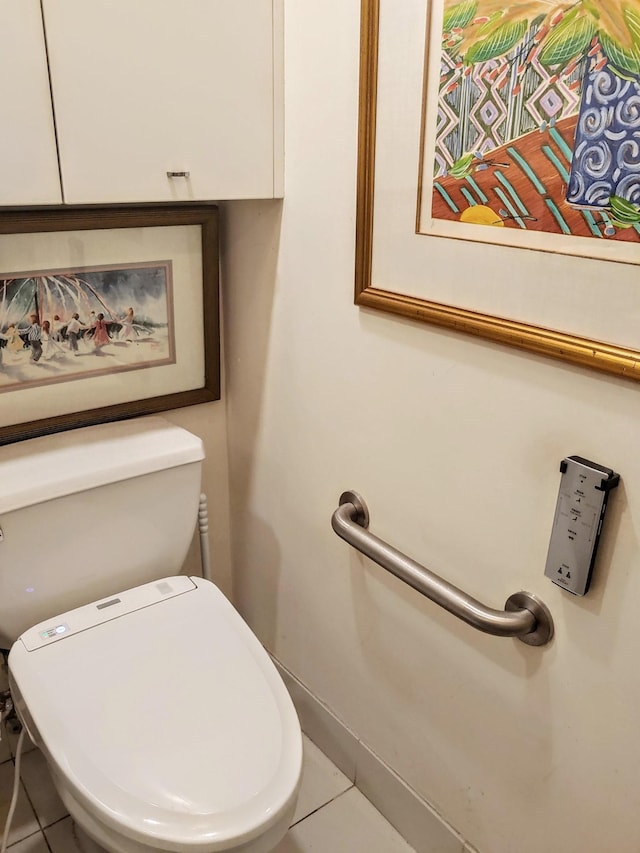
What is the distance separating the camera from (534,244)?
0.85 metres

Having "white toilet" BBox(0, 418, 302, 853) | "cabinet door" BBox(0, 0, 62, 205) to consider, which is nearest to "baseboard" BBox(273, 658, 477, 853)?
"white toilet" BBox(0, 418, 302, 853)

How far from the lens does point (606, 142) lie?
0.75 m

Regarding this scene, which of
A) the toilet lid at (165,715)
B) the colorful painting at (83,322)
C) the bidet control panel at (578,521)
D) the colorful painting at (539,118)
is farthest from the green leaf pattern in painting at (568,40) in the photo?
the toilet lid at (165,715)

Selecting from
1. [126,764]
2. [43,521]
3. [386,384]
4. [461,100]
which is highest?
[461,100]

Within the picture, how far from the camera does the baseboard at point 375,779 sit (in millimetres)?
1268

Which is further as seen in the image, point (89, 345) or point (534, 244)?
point (89, 345)

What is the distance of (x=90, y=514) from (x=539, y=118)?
971 millimetres

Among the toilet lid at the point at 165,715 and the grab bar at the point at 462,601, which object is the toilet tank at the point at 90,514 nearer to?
the toilet lid at the point at 165,715

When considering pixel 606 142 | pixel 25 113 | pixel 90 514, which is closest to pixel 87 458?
pixel 90 514

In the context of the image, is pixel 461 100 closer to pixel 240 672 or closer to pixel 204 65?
pixel 204 65

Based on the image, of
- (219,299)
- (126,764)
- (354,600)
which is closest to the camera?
(126,764)

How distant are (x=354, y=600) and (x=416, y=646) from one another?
0.56 feet

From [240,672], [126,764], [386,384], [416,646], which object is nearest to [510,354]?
[386,384]

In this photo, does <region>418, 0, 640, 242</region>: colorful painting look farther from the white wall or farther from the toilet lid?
the toilet lid
